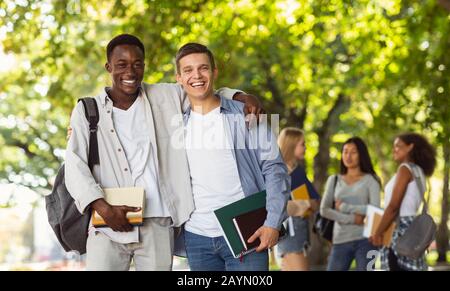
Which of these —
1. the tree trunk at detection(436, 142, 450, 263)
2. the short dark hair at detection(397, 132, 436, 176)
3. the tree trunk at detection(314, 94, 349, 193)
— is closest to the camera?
the short dark hair at detection(397, 132, 436, 176)

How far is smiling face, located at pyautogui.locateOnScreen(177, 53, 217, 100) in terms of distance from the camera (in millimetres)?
4973

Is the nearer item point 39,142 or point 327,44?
point 327,44

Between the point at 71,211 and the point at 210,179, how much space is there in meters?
0.82

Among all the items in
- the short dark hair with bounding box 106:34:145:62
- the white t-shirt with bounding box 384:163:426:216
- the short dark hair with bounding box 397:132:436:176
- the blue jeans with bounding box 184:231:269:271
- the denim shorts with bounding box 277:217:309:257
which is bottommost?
the blue jeans with bounding box 184:231:269:271

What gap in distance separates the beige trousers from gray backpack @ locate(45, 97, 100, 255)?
0.30ft

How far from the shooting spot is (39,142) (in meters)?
29.6

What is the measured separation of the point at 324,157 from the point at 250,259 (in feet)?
54.8

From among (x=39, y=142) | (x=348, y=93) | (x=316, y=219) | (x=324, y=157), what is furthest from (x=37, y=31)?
(x=39, y=142)

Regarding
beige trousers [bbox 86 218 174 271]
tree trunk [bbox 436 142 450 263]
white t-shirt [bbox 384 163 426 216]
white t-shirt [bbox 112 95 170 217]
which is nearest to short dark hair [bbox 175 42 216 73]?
white t-shirt [bbox 112 95 170 217]

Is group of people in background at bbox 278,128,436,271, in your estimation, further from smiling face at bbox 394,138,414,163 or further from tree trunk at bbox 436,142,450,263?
tree trunk at bbox 436,142,450,263

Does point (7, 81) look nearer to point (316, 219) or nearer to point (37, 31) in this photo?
point (37, 31)

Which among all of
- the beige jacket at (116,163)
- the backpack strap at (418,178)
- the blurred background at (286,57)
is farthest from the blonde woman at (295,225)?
the beige jacket at (116,163)
